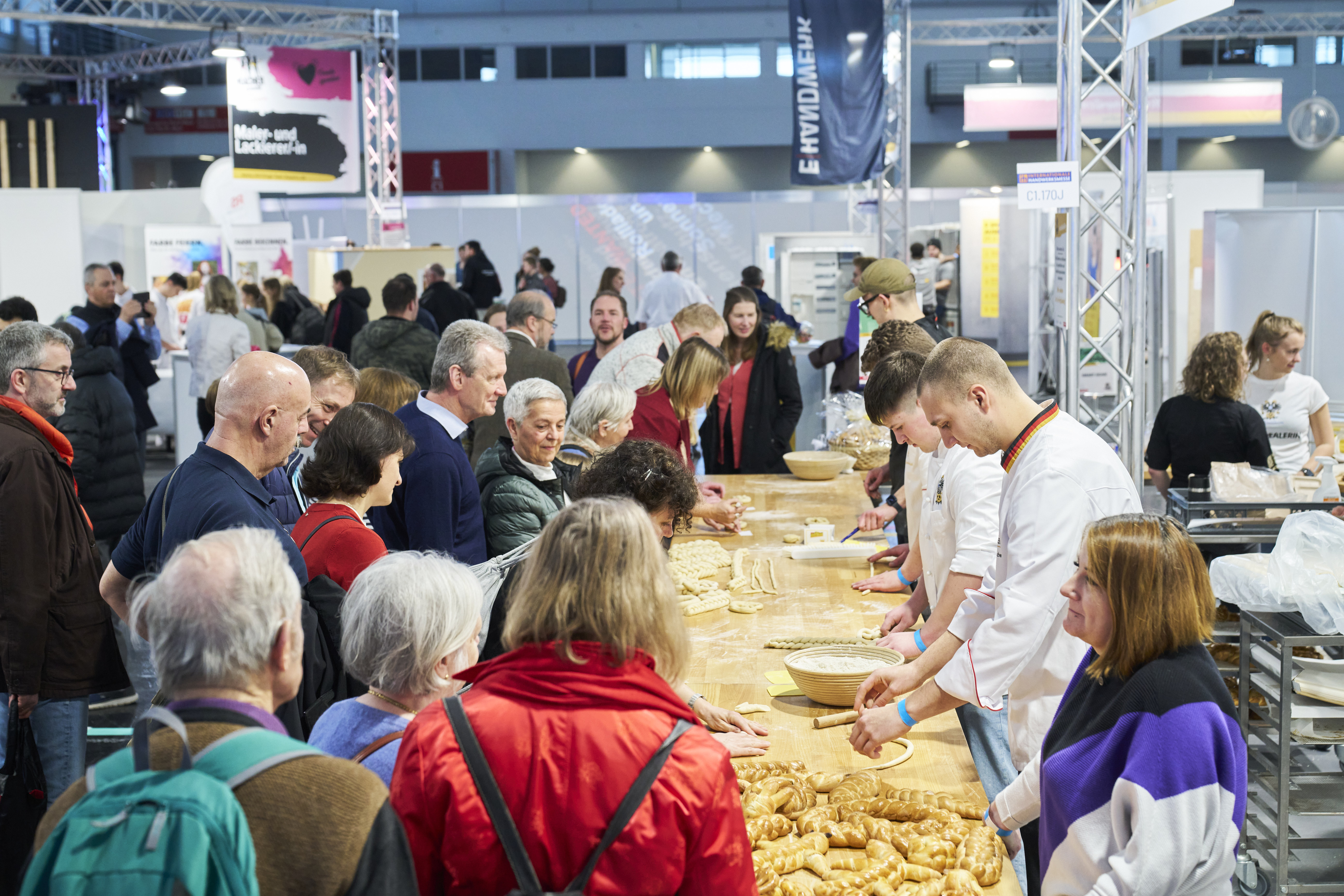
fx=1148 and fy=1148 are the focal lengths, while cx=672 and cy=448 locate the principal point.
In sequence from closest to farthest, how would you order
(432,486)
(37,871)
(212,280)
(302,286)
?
(37,871), (432,486), (212,280), (302,286)

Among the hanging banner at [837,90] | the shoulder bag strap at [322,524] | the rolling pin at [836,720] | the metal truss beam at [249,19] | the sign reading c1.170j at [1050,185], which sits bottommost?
the rolling pin at [836,720]

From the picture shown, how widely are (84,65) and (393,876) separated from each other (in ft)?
77.7

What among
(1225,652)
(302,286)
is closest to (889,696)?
(1225,652)

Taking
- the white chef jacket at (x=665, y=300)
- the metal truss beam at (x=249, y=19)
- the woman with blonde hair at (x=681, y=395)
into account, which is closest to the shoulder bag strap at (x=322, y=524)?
the woman with blonde hair at (x=681, y=395)

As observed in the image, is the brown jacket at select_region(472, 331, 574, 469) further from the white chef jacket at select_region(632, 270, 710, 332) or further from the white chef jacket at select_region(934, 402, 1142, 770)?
the white chef jacket at select_region(632, 270, 710, 332)

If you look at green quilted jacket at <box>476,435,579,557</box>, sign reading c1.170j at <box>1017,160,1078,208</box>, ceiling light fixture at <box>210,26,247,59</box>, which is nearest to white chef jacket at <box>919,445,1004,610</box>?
green quilted jacket at <box>476,435,579,557</box>

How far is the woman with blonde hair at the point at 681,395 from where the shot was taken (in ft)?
15.4

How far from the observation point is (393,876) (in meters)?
1.33

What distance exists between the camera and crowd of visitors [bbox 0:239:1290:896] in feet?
4.65

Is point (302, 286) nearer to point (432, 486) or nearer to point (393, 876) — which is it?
point (432, 486)

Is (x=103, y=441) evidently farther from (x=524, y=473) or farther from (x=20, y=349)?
(x=524, y=473)

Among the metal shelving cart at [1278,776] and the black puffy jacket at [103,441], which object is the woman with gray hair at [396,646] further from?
the black puffy jacket at [103,441]

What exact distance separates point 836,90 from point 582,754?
8.84 m

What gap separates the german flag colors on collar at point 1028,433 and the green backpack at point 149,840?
1.83m
